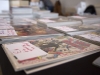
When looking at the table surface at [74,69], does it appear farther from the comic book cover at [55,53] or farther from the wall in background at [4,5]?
the wall in background at [4,5]

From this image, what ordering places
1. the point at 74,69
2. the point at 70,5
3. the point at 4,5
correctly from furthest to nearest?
the point at 70,5
the point at 4,5
the point at 74,69

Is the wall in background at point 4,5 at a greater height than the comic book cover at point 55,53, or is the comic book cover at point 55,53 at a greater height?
the wall in background at point 4,5

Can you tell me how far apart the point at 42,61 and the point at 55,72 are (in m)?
0.06

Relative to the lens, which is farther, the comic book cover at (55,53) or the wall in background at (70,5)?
the wall in background at (70,5)

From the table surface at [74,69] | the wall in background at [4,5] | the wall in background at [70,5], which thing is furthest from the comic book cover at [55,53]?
the wall in background at [70,5]

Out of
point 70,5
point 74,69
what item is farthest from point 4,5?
point 74,69

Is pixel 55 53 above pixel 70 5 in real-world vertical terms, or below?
below

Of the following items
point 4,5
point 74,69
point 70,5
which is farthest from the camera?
point 70,5

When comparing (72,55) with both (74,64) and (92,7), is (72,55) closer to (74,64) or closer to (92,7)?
(74,64)

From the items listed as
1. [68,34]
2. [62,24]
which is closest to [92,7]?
[62,24]

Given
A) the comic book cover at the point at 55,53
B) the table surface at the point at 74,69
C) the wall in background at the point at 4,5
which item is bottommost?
the table surface at the point at 74,69

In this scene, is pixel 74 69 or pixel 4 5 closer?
pixel 74 69

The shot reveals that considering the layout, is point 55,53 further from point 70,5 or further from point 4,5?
point 70,5

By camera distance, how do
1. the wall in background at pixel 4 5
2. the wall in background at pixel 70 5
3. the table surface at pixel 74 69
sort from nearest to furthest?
the table surface at pixel 74 69, the wall in background at pixel 4 5, the wall in background at pixel 70 5
